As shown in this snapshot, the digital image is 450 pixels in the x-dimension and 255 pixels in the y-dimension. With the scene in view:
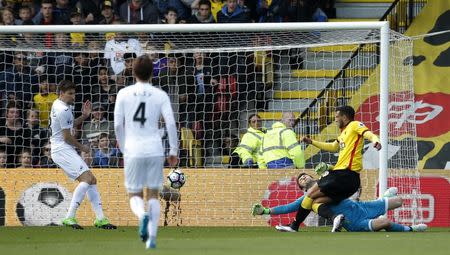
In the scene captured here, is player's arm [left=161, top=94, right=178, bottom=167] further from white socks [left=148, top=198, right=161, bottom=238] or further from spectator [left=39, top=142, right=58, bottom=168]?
spectator [left=39, top=142, right=58, bottom=168]

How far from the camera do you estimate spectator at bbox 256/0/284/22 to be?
2186 cm

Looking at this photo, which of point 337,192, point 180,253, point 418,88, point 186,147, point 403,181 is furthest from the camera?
point 418,88

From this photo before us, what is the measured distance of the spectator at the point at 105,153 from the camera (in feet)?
63.0

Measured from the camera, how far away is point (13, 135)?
1941cm

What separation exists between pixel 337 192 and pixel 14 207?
18.5ft

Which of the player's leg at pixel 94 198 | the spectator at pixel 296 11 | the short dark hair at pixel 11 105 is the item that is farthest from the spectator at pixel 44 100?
the spectator at pixel 296 11

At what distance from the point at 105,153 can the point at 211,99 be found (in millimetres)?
1916

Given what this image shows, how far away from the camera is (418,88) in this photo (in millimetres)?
20781

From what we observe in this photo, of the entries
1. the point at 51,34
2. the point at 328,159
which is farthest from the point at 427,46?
the point at 51,34

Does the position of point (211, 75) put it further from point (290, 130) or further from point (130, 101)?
point (130, 101)

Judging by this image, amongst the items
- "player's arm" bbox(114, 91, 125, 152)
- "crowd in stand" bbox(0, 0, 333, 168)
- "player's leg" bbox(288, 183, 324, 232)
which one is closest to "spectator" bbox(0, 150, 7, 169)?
"crowd in stand" bbox(0, 0, 333, 168)

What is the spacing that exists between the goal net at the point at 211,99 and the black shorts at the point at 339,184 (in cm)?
235

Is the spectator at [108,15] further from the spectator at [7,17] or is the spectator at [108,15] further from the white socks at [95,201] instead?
the white socks at [95,201]

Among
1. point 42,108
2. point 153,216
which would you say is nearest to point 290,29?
point 42,108
